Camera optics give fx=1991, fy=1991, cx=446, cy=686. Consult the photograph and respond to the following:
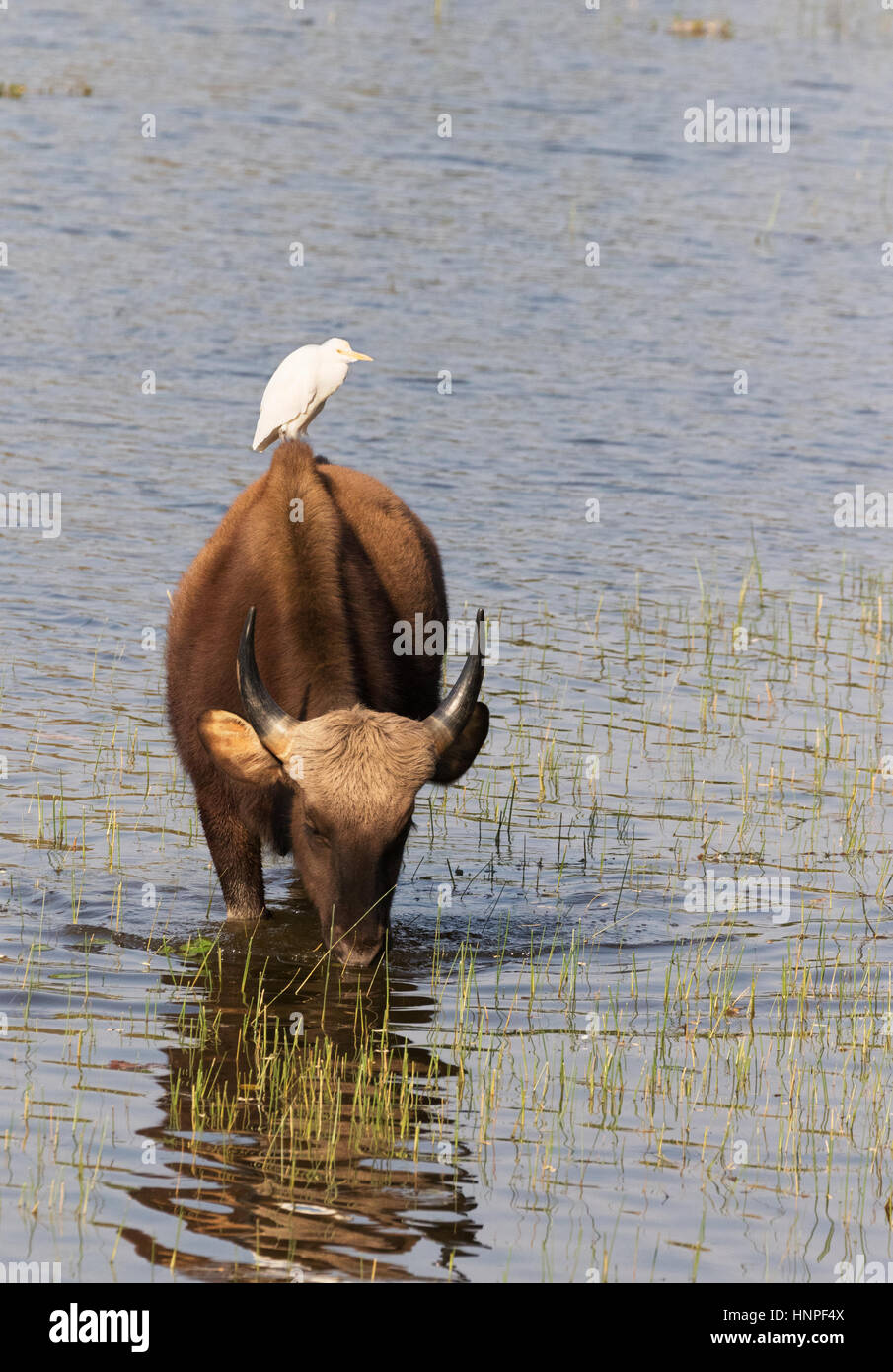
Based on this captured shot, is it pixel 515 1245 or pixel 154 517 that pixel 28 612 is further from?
pixel 515 1245

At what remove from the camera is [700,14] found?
39844 mm

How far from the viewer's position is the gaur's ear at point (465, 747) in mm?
7523

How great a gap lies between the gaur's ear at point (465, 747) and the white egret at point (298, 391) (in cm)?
371

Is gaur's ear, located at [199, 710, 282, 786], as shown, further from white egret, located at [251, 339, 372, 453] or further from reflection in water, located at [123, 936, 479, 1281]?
white egret, located at [251, 339, 372, 453]

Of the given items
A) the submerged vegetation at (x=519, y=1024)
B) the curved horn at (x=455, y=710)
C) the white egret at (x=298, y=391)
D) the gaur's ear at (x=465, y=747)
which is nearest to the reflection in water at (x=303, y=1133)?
the submerged vegetation at (x=519, y=1024)

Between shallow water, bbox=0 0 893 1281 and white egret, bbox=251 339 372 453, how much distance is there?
1837 mm

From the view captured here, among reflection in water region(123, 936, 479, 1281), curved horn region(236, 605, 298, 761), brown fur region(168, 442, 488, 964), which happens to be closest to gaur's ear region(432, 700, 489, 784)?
brown fur region(168, 442, 488, 964)

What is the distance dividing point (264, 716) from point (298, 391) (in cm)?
398

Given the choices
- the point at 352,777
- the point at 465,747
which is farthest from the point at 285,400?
the point at 352,777

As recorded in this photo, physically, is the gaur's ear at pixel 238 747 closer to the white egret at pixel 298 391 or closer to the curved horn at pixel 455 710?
the curved horn at pixel 455 710

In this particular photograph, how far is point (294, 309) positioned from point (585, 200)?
22.9 feet

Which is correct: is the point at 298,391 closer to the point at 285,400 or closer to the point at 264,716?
the point at 285,400

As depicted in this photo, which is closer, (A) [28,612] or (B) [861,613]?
(A) [28,612]
